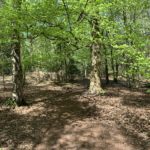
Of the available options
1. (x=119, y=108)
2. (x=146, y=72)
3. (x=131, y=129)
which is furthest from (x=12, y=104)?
(x=146, y=72)

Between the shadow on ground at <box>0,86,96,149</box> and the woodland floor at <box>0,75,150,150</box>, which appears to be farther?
the shadow on ground at <box>0,86,96,149</box>

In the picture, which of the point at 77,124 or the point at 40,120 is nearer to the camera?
the point at 77,124

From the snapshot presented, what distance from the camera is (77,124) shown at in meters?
14.4

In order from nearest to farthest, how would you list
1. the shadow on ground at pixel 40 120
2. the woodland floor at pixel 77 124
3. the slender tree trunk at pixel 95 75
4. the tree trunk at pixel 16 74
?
1. the woodland floor at pixel 77 124
2. the shadow on ground at pixel 40 120
3. the tree trunk at pixel 16 74
4. the slender tree trunk at pixel 95 75

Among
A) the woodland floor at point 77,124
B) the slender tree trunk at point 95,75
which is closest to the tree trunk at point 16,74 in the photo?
the woodland floor at point 77,124

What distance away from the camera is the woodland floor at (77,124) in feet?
40.0

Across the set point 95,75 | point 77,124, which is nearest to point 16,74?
point 77,124

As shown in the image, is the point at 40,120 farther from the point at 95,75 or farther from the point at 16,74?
the point at 95,75

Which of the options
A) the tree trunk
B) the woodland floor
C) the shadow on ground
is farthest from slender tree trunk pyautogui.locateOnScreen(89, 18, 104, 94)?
the tree trunk

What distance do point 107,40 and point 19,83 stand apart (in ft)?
19.8

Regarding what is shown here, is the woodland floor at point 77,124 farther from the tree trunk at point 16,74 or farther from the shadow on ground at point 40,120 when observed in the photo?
the tree trunk at point 16,74

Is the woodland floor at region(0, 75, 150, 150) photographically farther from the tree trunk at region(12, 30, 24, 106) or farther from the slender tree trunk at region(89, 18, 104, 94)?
the slender tree trunk at region(89, 18, 104, 94)

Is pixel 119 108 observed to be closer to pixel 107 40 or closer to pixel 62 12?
pixel 107 40

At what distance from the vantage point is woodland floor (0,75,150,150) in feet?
40.0
